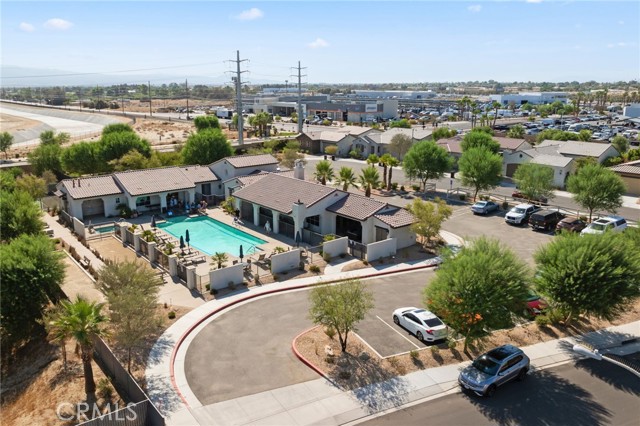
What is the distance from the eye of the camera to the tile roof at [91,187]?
4594cm

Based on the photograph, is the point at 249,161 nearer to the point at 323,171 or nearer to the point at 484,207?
the point at 323,171

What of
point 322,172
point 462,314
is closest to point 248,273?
point 462,314

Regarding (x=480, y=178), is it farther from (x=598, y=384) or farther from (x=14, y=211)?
(x=14, y=211)

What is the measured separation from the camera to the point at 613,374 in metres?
22.3

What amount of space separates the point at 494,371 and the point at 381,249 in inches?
667

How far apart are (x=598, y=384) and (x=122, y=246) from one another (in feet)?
112

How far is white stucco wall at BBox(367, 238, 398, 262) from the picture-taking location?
36.3 m

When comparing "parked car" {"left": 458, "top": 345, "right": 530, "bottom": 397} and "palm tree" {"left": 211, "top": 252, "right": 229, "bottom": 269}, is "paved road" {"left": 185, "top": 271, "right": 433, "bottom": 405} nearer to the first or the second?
"parked car" {"left": 458, "top": 345, "right": 530, "bottom": 397}

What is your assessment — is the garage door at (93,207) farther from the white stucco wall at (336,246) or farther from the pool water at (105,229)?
the white stucco wall at (336,246)

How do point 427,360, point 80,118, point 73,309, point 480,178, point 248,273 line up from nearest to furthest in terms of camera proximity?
point 73,309 < point 427,360 < point 248,273 < point 480,178 < point 80,118

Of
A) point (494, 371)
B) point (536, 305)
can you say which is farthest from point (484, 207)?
point (494, 371)

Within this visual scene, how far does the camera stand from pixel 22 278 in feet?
80.0

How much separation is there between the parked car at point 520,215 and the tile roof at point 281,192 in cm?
1710

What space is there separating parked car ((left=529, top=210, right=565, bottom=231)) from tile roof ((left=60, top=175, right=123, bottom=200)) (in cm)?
3908
